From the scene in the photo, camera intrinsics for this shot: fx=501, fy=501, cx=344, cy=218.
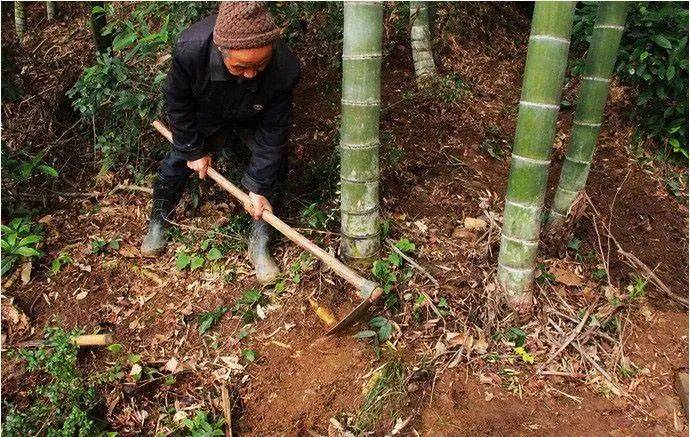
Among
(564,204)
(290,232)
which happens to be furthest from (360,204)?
(564,204)

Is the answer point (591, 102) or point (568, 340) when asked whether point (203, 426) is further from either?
point (591, 102)

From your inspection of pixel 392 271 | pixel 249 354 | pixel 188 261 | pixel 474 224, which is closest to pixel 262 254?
pixel 188 261

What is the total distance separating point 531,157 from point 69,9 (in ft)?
19.8

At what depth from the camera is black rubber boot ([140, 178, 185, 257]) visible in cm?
375

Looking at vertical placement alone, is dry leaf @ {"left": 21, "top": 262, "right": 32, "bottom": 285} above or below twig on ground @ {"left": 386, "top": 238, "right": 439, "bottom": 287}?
below

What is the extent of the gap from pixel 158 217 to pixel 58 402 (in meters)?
1.47

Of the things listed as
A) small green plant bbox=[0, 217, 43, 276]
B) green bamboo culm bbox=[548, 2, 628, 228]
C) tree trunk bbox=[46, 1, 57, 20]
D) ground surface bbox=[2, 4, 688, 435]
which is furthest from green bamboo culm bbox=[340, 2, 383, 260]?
tree trunk bbox=[46, 1, 57, 20]

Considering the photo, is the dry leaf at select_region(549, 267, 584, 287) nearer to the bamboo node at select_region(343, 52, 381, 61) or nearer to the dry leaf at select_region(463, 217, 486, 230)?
the dry leaf at select_region(463, 217, 486, 230)

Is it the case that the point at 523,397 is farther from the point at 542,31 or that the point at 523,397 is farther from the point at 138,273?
the point at 138,273

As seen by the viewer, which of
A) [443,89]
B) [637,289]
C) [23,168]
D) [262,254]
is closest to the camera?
[637,289]

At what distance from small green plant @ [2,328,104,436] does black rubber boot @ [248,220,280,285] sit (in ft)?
3.88

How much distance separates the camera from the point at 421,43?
503 centimetres

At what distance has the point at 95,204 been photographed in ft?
13.9

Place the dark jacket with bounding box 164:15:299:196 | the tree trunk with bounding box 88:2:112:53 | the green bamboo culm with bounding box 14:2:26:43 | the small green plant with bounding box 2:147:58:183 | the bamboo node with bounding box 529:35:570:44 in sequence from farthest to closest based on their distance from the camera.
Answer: the green bamboo culm with bounding box 14:2:26:43, the tree trunk with bounding box 88:2:112:53, the small green plant with bounding box 2:147:58:183, the dark jacket with bounding box 164:15:299:196, the bamboo node with bounding box 529:35:570:44
